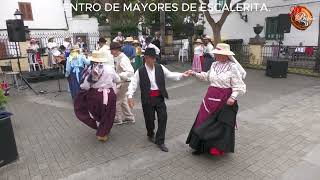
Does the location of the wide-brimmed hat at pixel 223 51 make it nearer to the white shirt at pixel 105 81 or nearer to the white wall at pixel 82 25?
the white shirt at pixel 105 81

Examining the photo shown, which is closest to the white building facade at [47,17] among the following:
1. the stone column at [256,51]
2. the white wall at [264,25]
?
the white wall at [264,25]

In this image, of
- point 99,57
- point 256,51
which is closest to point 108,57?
point 99,57

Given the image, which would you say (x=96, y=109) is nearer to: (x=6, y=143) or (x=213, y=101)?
(x=6, y=143)

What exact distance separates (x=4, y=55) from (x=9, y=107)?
9.22 metres

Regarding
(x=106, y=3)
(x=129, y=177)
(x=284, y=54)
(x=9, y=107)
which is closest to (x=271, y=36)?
(x=284, y=54)

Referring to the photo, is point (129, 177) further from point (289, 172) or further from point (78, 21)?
point (78, 21)

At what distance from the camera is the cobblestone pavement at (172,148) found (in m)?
4.15

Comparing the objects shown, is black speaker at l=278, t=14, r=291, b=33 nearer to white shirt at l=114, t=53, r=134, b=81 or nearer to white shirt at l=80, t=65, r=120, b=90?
white shirt at l=114, t=53, r=134, b=81

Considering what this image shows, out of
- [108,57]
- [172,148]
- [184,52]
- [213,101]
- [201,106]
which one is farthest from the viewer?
[184,52]

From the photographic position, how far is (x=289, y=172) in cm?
408

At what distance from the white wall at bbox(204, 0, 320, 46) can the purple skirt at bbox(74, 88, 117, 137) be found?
16.4 m

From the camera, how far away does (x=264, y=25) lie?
20625 millimetres

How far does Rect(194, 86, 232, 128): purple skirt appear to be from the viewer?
426 centimetres

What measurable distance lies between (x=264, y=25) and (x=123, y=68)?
57.6 ft
